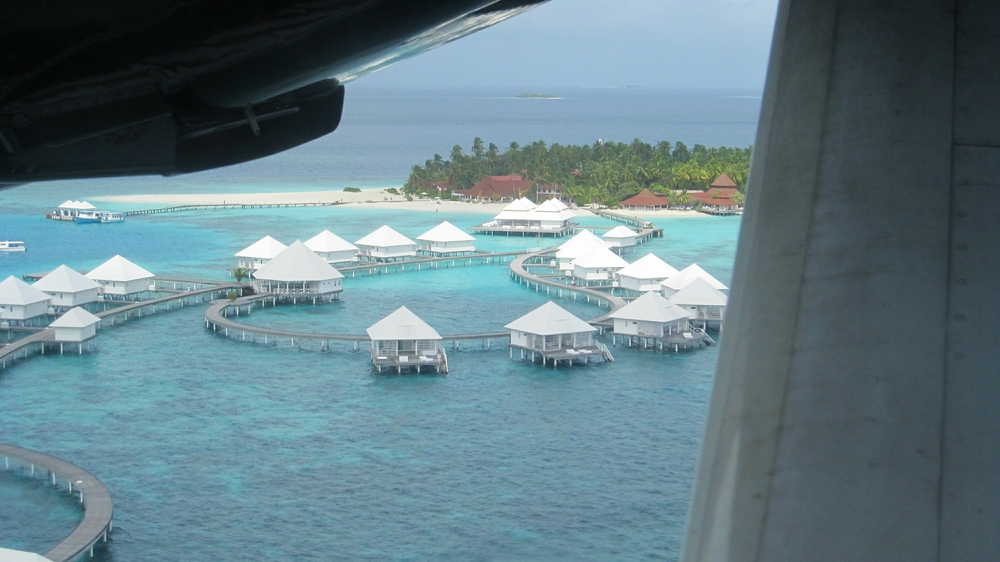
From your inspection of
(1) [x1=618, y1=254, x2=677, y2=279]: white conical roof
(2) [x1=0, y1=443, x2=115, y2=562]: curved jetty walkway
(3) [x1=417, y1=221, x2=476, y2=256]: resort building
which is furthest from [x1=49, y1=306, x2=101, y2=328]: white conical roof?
(3) [x1=417, y1=221, x2=476, y2=256]: resort building

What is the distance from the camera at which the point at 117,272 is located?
101 feet

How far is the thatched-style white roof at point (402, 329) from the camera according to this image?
917 inches

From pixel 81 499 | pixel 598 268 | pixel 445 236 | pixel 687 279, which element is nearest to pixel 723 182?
pixel 445 236

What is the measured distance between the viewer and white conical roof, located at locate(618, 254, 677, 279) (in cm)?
3145

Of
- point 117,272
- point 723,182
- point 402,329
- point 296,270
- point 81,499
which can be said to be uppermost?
point 723,182

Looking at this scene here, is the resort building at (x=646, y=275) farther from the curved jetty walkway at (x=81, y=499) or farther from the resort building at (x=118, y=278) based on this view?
the curved jetty walkway at (x=81, y=499)

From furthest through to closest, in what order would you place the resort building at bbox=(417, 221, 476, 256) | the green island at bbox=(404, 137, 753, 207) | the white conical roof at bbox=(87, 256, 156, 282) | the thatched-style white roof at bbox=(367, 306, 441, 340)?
1. the green island at bbox=(404, 137, 753, 207)
2. the resort building at bbox=(417, 221, 476, 256)
3. the white conical roof at bbox=(87, 256, 156, 282)
4. the thatched-style white roof at bbox=(367, 306, 441, 340)

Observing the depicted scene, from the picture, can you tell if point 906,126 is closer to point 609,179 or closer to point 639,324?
point 639,324

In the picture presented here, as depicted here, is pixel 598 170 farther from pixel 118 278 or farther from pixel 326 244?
pixel 118 278

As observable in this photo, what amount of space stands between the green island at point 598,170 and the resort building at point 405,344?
34.7m

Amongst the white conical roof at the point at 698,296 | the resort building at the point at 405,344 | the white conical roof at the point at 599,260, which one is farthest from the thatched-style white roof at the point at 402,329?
the white conical roof at the point at 599,260

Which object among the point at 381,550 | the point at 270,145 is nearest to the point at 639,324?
the point at 381,550

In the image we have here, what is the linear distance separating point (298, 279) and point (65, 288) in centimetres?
677

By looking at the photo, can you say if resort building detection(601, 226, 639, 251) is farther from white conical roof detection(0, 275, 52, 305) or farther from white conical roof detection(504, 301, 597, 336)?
white conical roof detection(0, 275, 52, 305)
